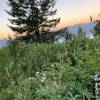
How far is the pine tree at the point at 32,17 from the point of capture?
52.8 m

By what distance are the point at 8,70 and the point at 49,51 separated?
1.09 metres

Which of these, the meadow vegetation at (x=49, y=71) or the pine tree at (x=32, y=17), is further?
the pine tree at (x=32, y=17)

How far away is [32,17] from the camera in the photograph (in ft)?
174

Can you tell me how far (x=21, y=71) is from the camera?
560cm

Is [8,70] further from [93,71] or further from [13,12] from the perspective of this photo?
[13,12]

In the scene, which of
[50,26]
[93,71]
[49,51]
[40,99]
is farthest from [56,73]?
[50,26]

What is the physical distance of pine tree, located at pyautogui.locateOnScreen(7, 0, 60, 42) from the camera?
173ft

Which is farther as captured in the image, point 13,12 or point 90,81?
point 13,12

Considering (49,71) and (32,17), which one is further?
(32,17)

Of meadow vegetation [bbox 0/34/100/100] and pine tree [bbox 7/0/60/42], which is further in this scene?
pine tree [bbox 7/0/60/42]

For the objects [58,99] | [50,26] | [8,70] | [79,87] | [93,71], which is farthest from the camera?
[50,26]

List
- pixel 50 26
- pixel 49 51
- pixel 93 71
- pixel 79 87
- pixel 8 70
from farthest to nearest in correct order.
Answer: pixel 50 26 → pixel 49 51 → pixel 8 70 → pixel 93 71 → pixel 79 87

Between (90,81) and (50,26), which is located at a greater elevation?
(90,81)

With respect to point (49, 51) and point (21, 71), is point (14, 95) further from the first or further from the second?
point (49, 51)
